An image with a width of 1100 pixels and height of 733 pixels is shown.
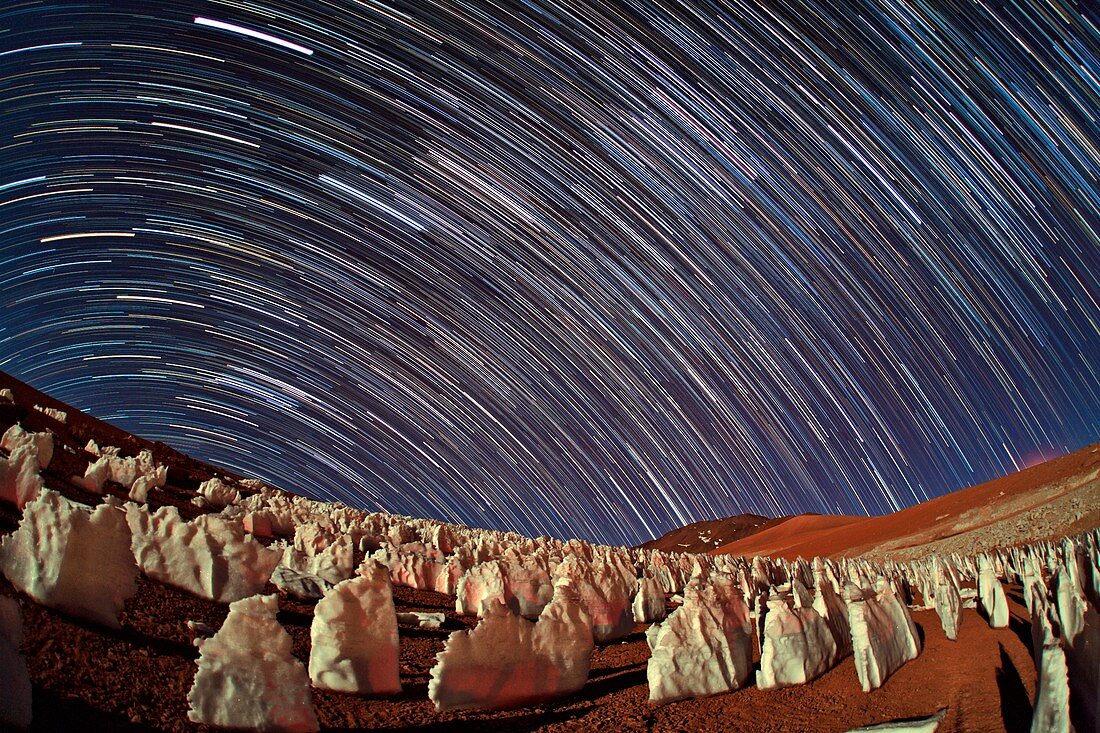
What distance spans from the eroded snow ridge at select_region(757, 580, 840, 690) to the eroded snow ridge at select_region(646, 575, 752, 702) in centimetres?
29

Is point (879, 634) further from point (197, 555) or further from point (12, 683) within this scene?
point (197, 555)

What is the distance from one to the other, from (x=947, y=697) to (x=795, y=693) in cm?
122

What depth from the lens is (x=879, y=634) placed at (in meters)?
6.63

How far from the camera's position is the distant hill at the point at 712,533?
106250 mm

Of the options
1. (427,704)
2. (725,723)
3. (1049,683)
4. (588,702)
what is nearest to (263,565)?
(427,704)

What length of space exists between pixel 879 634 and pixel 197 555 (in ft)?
23.7

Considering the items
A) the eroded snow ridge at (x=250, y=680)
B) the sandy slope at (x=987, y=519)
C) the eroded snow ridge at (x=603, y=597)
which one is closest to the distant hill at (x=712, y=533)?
the sandy slope at (x=987, y=519)

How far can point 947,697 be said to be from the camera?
5.74m

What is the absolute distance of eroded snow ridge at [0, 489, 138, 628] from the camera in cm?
542

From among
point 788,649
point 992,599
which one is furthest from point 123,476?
point 992,599

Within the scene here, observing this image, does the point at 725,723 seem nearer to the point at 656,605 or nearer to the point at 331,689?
the point at 331,689

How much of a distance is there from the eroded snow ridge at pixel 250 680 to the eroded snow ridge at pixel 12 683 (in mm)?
918

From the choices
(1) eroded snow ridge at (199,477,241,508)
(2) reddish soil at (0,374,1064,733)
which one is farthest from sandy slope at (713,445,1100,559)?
(1) eroded snow ridge at (199,477,241,508)

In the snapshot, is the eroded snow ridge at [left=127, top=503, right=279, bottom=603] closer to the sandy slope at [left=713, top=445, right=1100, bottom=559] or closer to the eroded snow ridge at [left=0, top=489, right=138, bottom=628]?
the eroded snow ridge at [left=0, top=489, right=138, bottom=628]
